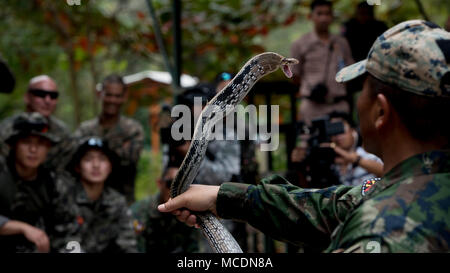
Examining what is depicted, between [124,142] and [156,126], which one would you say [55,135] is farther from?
[156,126]

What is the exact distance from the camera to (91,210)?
14.6 ft

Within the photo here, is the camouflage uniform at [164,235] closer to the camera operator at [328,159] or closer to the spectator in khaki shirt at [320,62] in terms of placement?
the camera operator at [328,159]

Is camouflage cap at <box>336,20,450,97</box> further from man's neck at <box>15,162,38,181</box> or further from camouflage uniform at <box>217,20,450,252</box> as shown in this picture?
man's neck at <box>15,162,38,181</box>

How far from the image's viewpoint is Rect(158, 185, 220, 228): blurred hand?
197 cm

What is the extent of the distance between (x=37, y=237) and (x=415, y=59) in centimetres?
317

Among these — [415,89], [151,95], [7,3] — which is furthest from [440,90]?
[7,3]

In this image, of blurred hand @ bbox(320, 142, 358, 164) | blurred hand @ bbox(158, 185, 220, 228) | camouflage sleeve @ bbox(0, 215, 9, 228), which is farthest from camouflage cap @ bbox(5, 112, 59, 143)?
blurred hand @ bbox(158, 185, 220, 228)

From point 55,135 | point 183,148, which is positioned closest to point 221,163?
point 183,148

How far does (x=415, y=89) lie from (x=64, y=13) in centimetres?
707

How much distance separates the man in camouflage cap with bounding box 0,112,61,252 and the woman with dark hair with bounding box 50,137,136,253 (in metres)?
0.14

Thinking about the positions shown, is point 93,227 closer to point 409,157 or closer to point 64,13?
point 409,157

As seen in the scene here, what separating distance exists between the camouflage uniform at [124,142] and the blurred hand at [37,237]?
1.47 meters
